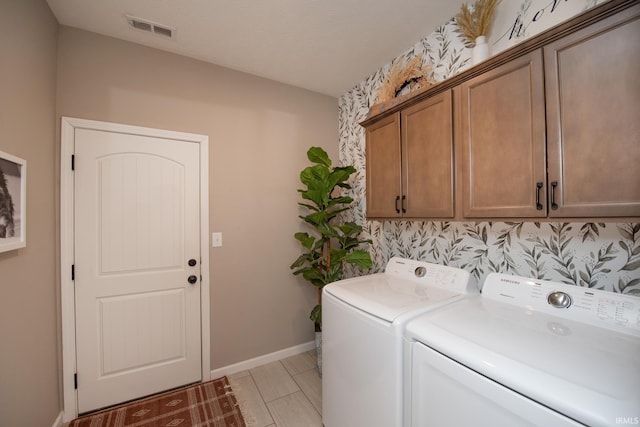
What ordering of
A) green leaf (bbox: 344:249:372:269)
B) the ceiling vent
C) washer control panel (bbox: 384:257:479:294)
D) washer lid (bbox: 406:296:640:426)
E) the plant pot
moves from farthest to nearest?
1. green leaf (bbox: 344:249:372:269)
2. the ceiling vent
3. washer control panel (bbox: 384:257:479:294)
4. the plant pot
5. washer lid (bbox: 406:296:640:426)

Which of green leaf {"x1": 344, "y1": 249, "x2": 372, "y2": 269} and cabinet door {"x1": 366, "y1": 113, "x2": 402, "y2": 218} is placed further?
green leaf {"x1": 344, "y1": 249, "x2": 372, "y2": 269}

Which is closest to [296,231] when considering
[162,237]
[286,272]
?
[286,272]

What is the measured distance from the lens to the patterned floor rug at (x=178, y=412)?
5.46ft

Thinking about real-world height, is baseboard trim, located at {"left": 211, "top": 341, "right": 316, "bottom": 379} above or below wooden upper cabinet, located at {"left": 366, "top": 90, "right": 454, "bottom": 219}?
below

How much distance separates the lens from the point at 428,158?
4.83 ft

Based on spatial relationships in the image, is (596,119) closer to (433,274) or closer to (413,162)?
(413,162)

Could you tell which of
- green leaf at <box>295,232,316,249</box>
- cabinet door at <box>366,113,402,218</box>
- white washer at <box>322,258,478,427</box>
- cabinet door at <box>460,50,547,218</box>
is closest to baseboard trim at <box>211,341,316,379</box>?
white washer at <box>322,258,478,427</box>

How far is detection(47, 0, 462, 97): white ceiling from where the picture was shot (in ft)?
5.08

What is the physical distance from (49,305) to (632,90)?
9.67ft

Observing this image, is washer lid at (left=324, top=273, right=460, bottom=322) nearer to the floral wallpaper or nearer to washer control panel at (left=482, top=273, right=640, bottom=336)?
washer control panel at (left=482, top=273, right=640, bottom=336)

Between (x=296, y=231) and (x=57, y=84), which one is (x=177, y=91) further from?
(x=296, y=231)

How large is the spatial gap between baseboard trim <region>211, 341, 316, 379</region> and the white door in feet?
0.61

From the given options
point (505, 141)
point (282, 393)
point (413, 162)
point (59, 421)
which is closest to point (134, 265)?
point (59, 421)

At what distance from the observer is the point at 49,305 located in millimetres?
1550
